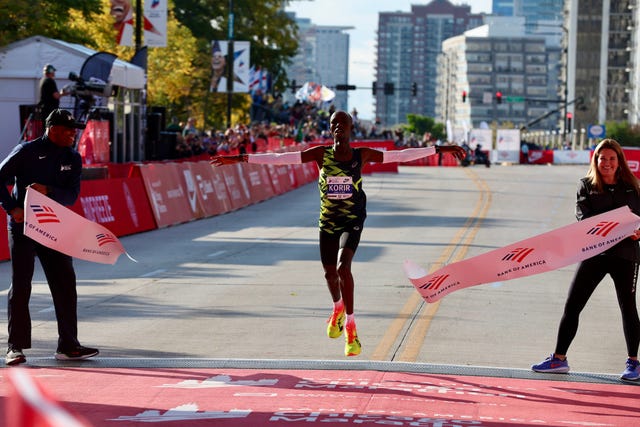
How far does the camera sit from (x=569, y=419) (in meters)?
8.27

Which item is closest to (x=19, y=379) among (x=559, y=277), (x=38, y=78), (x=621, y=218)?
(x=621, y=218)

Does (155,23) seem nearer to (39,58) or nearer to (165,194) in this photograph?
(39,58)

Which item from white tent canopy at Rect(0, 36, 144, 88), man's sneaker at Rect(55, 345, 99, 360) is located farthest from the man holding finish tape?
white tent canopy at Rect(0, 36, 144, 88)

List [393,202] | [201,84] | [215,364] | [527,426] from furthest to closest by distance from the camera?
[201,84]
[393,202]
[215,364]
[527,426]

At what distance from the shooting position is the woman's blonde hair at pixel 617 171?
969cm

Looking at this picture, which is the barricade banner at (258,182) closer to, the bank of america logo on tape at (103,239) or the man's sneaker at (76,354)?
the bank of america logo on tape at (103,239)

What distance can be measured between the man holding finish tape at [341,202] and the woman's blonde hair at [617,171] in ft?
4.25

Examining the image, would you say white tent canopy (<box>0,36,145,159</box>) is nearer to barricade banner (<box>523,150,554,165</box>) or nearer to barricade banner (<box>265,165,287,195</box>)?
barricade banner (<box>265,165,287,195</box>)

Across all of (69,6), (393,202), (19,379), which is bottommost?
(393,202)

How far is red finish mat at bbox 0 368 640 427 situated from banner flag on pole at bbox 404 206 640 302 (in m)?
0.74

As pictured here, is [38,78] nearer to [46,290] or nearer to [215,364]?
[46,290]

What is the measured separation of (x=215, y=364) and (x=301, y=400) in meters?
1.72

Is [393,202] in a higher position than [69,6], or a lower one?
lower

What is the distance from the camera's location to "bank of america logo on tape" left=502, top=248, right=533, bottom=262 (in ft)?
32.9
